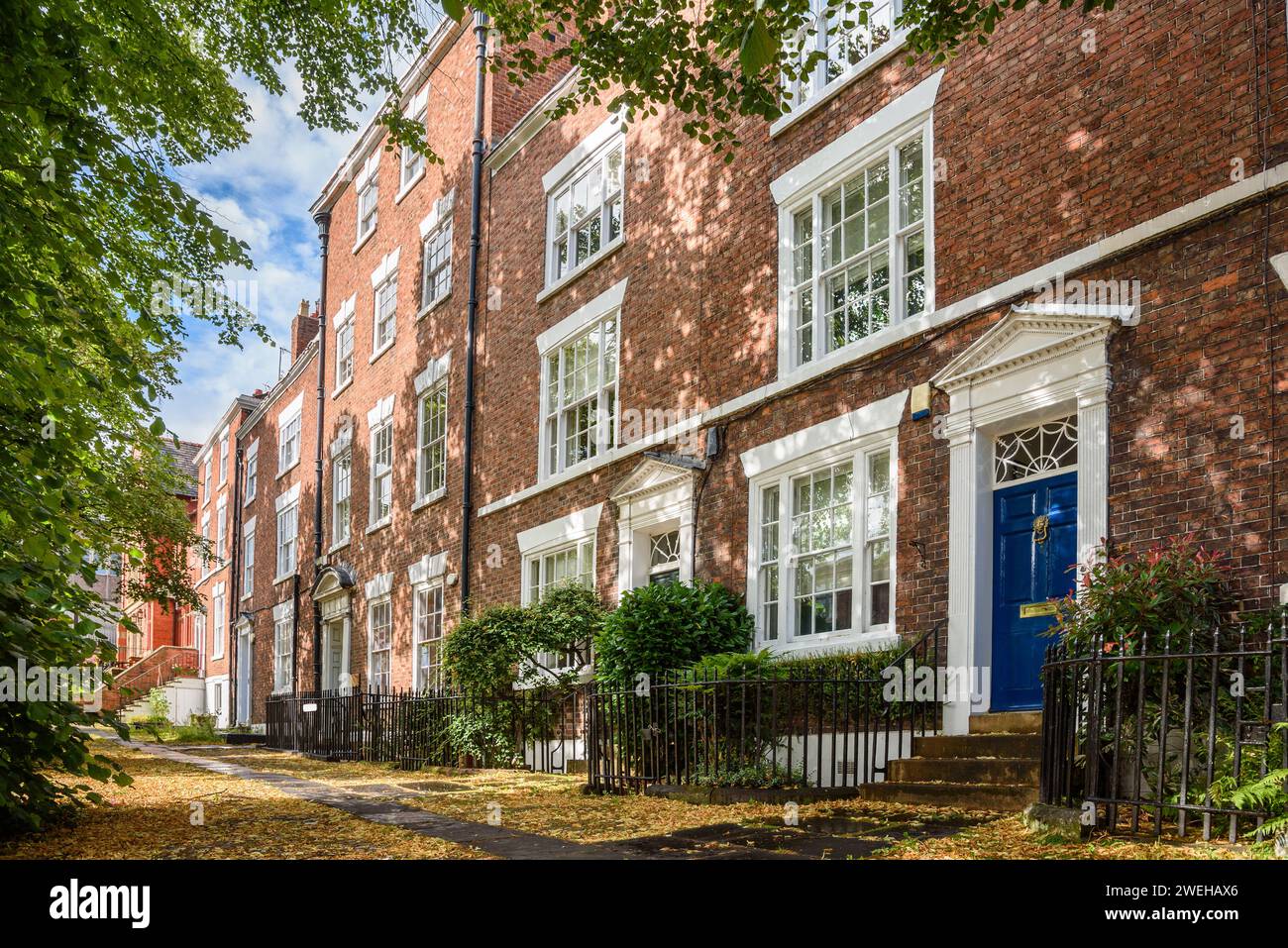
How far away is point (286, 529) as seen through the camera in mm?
30766

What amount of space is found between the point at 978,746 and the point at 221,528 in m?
35.2

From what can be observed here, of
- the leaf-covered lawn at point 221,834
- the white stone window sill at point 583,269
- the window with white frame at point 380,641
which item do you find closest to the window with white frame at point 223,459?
the window with white frame at point 380,641

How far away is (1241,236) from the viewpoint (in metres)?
8.27

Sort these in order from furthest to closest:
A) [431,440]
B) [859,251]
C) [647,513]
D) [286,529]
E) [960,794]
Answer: [286,529] → [431,440] → [647,513] → [859,251] → [960,794]

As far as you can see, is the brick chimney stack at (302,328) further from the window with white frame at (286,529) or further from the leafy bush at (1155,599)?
the leafy bush at (1155,599)

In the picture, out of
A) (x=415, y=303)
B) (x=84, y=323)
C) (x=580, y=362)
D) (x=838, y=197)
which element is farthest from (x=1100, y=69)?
(x=415, y=303)

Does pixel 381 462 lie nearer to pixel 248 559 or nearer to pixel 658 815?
pixel 248 559

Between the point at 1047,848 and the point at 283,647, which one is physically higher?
the point at 1047,848

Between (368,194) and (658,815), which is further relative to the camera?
(368,194)

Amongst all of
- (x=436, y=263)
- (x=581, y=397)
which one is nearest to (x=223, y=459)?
(x=436, y=263)

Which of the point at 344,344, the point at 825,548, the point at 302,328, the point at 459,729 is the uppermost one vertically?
the point at 302,328

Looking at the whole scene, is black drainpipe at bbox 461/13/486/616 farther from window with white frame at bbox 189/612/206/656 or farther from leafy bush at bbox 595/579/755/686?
window with white frame at bbox 189/612/206/656

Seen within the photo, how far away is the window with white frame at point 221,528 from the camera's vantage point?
3909cm

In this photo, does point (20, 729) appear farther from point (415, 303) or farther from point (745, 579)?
point (415, 303)
